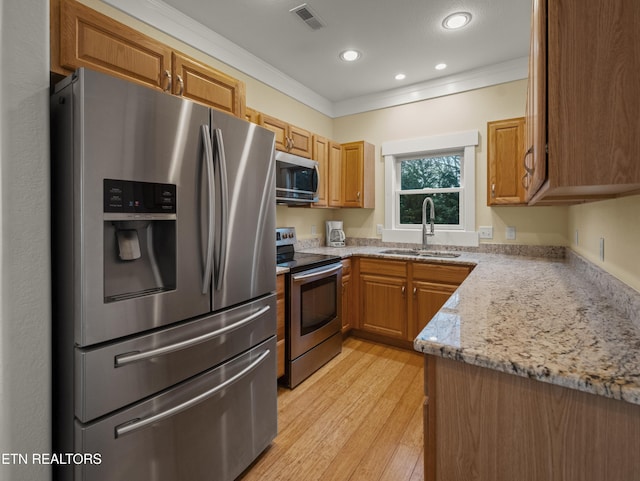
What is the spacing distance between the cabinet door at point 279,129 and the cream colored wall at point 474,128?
53.4 inches

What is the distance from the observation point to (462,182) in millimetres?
3342

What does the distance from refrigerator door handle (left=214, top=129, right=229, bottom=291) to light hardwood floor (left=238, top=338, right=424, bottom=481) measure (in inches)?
40.4

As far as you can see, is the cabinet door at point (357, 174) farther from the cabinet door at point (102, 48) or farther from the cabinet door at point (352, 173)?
the cabinet door at point (102, 48)

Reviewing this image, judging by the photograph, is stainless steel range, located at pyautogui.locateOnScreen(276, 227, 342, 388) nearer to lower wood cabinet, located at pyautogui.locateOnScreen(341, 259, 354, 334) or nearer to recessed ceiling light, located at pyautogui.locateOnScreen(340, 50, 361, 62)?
lower wood cabinet, located at pyautogui.locateOnScreen(341, 259, 354, 334)

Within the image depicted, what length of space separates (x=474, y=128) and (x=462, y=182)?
54 centimetres

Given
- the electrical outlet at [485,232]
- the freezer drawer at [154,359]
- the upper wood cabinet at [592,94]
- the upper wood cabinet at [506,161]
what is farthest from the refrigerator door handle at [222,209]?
the electrical outlet at [485,232]

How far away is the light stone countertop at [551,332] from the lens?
75 cm

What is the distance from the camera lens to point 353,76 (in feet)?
10.7

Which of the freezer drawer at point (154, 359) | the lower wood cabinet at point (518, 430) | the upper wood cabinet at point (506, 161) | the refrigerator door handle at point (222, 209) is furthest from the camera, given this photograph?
the upper wood cabinet at point (506, 161)

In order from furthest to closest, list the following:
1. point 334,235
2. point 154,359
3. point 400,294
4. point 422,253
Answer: point 334,235 → point 422,253 → point 400,294 → point 154,359

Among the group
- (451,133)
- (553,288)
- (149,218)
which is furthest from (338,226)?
(149,218)

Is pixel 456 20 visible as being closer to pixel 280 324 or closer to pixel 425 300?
pixel 425 300

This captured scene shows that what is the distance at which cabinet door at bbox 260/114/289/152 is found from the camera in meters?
2.62

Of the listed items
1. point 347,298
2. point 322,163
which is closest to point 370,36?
point 322,163
